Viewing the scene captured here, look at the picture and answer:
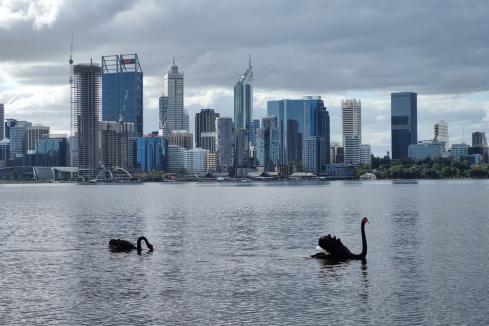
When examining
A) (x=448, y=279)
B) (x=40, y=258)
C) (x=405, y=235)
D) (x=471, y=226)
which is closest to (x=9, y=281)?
(x=40, y=258)

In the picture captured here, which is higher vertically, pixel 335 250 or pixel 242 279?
pixel 335 250

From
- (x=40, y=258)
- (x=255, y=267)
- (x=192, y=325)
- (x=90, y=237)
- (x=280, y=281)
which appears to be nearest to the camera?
(x=192, y=325)

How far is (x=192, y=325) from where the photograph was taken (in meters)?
46.6

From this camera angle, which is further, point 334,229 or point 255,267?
point 334,229

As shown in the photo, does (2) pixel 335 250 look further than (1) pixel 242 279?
Yes

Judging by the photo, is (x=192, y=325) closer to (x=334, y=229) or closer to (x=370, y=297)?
(x=370, y=297)

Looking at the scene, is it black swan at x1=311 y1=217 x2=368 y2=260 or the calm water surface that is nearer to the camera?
the calm water surface

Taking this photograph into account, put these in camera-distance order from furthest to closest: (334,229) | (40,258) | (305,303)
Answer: (334,229)
(40,258)
(305,303)

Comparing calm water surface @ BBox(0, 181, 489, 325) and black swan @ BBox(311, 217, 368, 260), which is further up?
black swan @ BBox(311, 217, 368, 260)

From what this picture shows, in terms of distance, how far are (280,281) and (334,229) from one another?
52.7 m

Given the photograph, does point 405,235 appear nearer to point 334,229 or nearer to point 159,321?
point 334,229

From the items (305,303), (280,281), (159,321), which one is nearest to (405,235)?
(280,281)

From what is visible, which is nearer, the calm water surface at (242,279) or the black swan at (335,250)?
the calm water surface at (242,279)

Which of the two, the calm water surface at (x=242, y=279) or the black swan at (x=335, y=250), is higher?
the black swan at (x=335, y=250)
